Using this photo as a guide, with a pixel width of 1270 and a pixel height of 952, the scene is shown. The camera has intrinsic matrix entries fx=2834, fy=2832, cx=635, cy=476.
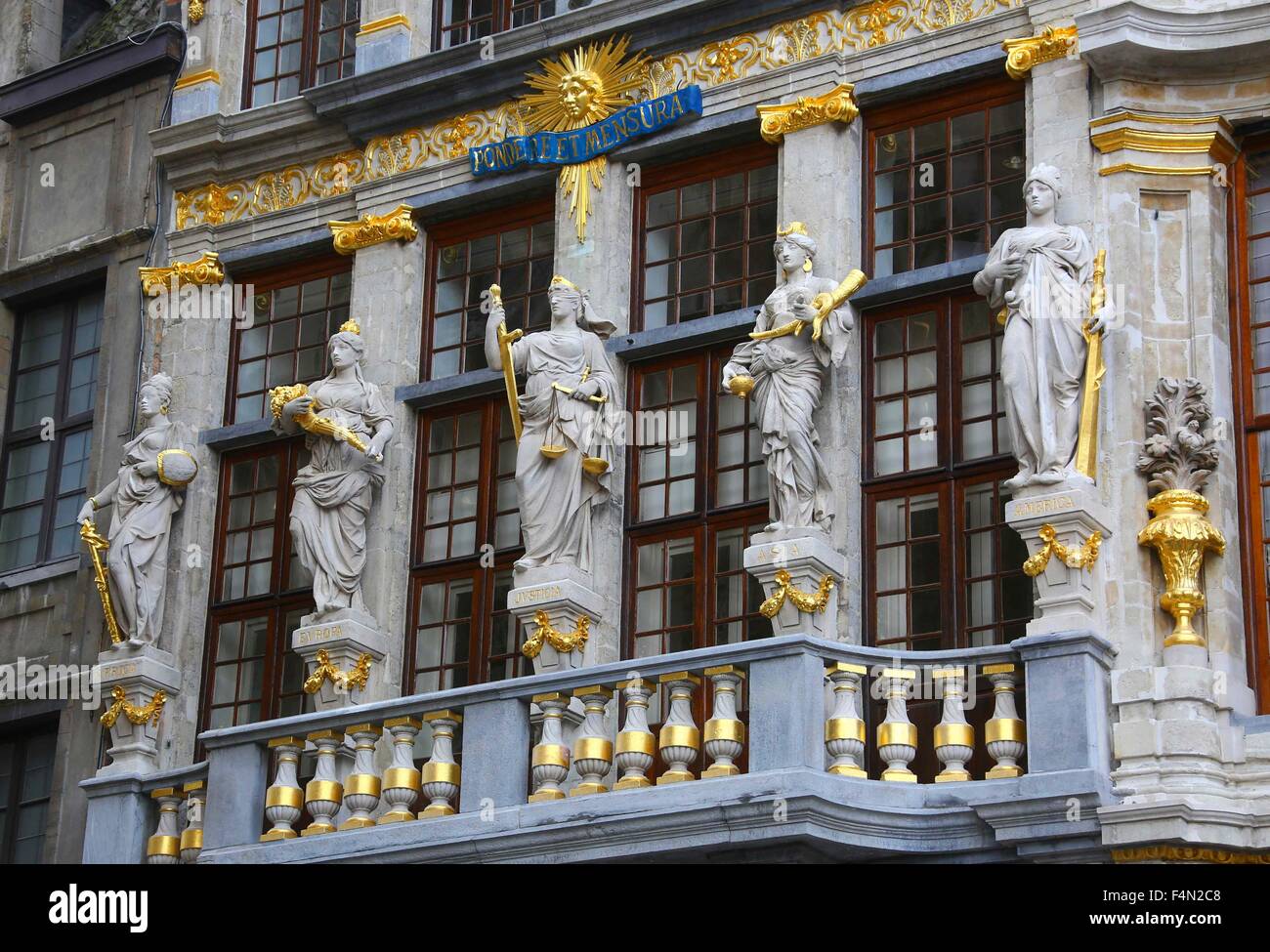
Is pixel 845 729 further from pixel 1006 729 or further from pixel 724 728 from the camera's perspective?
pixel 1006 729

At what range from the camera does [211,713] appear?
78.8ft

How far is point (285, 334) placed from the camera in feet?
82.6

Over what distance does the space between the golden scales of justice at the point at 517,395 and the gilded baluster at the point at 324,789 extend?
8.94 feet

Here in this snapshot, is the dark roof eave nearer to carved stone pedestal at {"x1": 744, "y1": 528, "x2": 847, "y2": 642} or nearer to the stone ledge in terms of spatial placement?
carved stone pedestal at {"x1": 744, "y1": 528, "x2": 847, "y2": 642}

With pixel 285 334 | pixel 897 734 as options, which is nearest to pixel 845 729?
pixel 897 734

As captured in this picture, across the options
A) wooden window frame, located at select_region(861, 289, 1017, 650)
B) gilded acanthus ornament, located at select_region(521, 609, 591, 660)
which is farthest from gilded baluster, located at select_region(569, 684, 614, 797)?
wooden window frame, located at select_region(861, 289, 1017, 650)

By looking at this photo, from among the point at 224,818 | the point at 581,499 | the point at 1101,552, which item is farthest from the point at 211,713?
the point at 1101,552

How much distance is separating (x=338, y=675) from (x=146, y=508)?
2.72 meters

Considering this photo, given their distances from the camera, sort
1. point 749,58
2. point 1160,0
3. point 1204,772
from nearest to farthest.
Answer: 1. point 1204,772
2. point 1160,0
3. point 749,58

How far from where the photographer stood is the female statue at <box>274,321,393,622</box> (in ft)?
75.4
